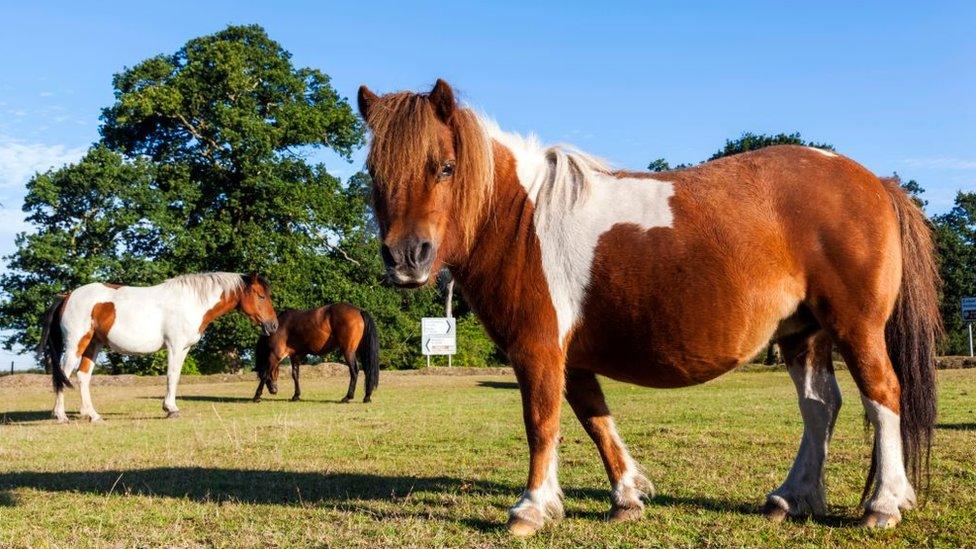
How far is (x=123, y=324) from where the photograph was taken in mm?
14656

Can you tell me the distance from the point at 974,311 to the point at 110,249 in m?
44.8

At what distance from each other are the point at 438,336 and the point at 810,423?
33.2 m

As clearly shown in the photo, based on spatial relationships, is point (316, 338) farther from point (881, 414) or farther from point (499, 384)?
point (881, 414)

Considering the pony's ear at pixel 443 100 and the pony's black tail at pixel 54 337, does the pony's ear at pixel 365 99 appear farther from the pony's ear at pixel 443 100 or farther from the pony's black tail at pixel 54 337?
→ the pony's black tail at pixel 54 337

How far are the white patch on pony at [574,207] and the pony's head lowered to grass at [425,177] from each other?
0.36 m

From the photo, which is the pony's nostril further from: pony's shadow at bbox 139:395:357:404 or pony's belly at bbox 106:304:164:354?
pony's shadow at bbox 139:395:357:404

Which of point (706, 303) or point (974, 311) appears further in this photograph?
point (974, 311)

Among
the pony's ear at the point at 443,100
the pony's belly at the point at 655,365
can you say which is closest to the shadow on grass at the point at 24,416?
the pony's ear at the point at 443,100

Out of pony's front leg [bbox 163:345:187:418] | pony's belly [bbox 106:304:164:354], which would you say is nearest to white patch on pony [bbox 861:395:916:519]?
pony's front leg [bbox 163:345:187:418]

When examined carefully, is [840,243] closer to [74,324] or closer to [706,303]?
[706,303]

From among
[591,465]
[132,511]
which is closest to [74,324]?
[132,511]

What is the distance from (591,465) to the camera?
22.7ft

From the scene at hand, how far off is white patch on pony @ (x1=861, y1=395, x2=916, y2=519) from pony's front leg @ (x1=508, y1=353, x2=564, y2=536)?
5.98 feet

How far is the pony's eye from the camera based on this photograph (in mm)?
4438
